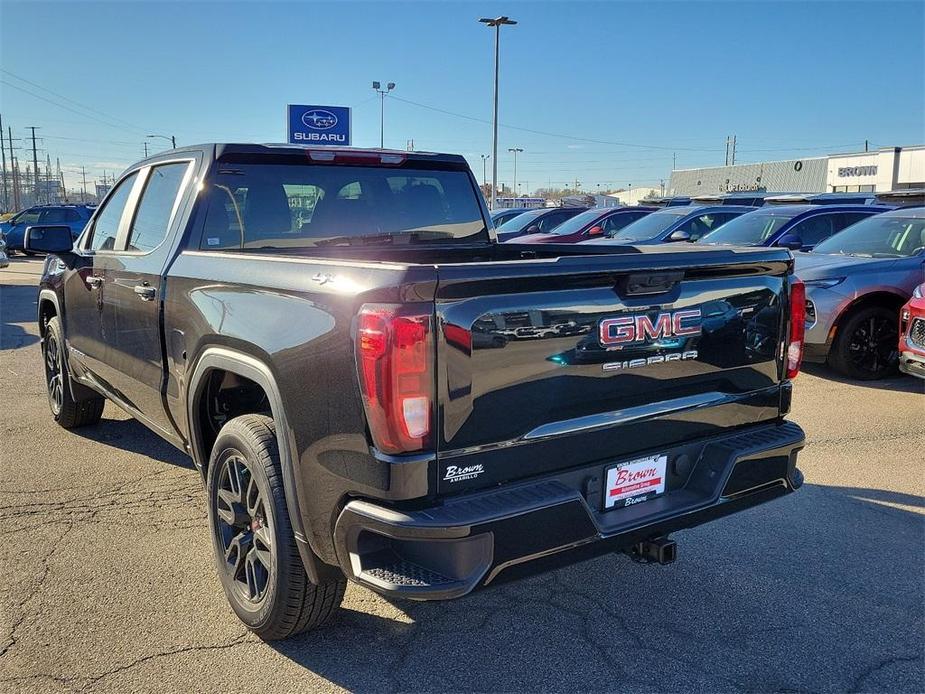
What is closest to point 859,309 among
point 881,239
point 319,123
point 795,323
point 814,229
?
point 881,239

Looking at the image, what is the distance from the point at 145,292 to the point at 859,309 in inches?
261

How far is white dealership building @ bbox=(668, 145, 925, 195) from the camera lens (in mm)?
44406

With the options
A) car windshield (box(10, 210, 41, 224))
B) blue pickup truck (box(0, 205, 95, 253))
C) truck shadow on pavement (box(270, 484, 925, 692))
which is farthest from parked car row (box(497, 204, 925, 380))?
car windshield (box(10, 210, 41, 224))

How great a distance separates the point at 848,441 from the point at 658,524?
11.8 feet

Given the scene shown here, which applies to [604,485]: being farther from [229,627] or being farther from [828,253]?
[828,253]

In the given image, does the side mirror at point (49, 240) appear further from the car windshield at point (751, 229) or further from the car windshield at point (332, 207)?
the car windshield at point (751, 229)

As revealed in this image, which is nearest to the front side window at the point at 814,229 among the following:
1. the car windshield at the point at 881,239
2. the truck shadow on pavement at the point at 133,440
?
the car windshield at the point at 881,239

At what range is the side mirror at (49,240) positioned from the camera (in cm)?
498

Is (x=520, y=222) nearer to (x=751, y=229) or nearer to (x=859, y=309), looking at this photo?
(x=751, y=229)

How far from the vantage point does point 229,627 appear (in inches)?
126

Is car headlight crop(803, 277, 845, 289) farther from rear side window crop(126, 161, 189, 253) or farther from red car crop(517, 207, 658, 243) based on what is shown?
red car crop(517, 207, 658, 243)

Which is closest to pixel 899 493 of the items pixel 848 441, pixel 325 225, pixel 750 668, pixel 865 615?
pixel 848 441

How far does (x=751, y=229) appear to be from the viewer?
1055 centimetres

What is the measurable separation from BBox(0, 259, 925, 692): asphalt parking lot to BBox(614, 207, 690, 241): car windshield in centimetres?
924
